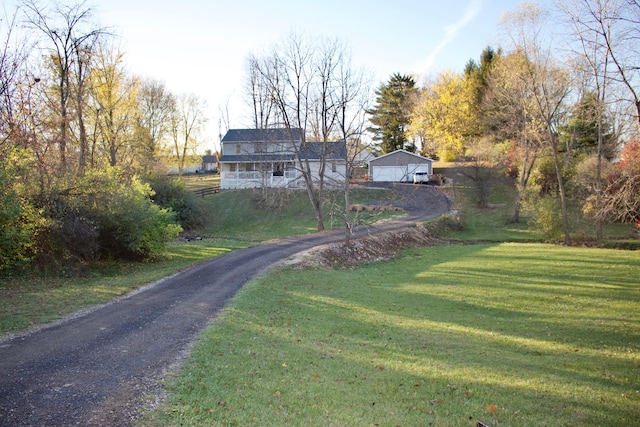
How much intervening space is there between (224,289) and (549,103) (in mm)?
26767

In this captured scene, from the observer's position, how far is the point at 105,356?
25.9 feet

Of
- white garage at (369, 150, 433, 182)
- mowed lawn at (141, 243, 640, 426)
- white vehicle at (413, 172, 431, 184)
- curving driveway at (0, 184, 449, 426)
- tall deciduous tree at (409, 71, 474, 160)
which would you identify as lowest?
mowed lawn at (141, 243, 640, 426)

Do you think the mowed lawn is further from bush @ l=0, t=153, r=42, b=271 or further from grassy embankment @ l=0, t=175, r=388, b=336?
bush @ l=0, t=153, r=42, b=271

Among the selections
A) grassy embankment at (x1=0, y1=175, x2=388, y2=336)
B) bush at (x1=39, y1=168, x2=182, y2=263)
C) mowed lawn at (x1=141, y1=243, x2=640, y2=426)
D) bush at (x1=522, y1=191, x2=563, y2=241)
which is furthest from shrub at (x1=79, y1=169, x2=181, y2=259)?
bush at (x1=522, y1=191, x2=563, y2=241)

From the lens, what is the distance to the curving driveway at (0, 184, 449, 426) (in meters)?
5.72

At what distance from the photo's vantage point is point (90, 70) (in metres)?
28.3

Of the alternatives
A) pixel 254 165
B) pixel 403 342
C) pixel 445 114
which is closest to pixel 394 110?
pixel 445 114

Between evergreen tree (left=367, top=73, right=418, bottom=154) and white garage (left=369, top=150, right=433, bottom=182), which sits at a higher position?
evergreen tree (left=367, top=73, right=418, bottom=154)

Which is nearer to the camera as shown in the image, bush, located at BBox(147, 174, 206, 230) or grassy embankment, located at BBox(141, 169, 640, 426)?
grassy embankment, located at BBox(141, 169, 640, 426)

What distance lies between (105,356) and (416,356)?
6.03m

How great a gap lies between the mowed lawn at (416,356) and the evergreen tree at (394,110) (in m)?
51.8

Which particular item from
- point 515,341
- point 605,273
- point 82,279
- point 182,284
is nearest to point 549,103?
point 605,273

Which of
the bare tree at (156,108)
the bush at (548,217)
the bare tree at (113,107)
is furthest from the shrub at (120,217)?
the bare tree at (156,108)

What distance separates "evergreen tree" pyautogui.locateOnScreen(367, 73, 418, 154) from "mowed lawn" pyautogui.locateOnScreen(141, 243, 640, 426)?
51.8m
